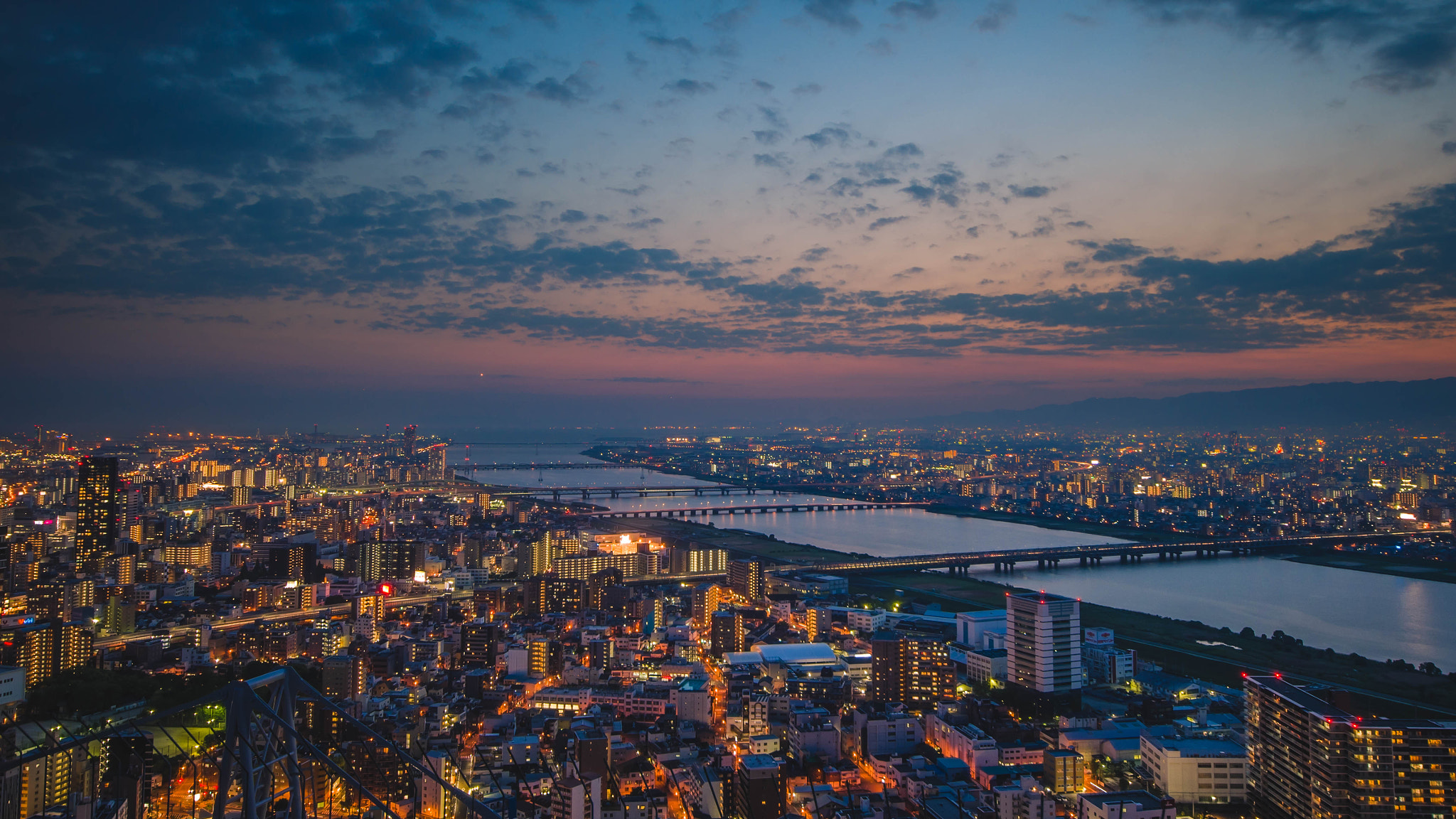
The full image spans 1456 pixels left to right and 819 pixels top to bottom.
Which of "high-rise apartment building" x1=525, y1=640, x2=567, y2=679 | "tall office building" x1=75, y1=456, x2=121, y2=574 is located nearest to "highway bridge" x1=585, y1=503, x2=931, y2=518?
"tall office building" x1=75, y1=456, x2=121, y2=574

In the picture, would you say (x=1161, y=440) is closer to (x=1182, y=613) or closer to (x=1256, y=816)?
(x=1182, y=613)

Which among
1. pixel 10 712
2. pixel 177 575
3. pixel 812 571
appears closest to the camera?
pixel 10 712

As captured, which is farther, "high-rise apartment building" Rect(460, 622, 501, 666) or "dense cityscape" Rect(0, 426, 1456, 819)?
"high-rise apartment building" Rect(460, 622, 501, 666)

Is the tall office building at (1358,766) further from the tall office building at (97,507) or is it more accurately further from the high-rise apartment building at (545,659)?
the tall office building at (97,507)

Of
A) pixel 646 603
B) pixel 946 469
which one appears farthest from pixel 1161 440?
pixel 646 603

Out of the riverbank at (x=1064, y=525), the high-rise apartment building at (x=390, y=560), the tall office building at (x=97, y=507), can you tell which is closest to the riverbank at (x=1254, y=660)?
the high-rise apartment building at (x=390, y=560)

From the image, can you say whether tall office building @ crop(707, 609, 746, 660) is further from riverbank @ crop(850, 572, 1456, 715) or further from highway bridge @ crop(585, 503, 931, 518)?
highway bridge @ crop(585, 503, 931, 518)
